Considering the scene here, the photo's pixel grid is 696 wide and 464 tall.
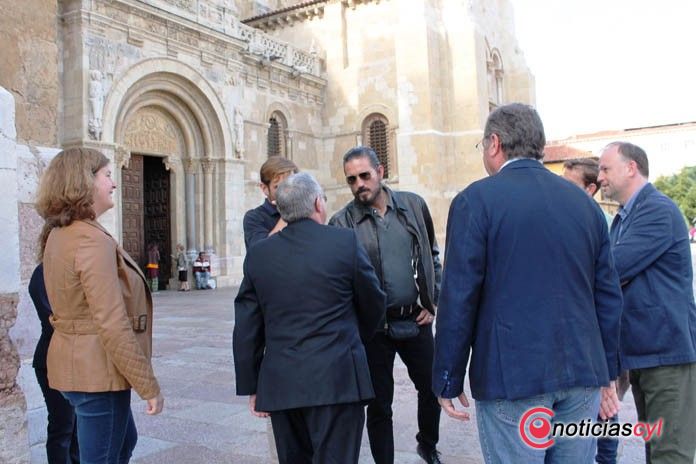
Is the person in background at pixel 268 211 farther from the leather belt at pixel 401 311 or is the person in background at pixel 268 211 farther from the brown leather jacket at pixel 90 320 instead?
the brown leather jacket at pixel 90 320

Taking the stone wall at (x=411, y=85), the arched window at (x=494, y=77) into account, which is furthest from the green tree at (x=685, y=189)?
the stone wall at (x=411, y=85)

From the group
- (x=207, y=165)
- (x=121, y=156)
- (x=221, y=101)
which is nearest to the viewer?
(x=121, y=156)

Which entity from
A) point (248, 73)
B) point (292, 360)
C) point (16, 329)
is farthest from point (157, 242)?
point (292, 360)

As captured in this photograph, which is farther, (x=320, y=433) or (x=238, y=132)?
(x=238, y=132)

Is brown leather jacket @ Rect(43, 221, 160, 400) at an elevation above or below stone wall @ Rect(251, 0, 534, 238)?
below

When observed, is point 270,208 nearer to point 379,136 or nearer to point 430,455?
point 430,455

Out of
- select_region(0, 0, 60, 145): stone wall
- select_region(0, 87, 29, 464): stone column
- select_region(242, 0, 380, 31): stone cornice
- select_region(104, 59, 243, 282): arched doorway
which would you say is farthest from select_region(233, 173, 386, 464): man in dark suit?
select_region(242, 0, 380, 31): stone cornice

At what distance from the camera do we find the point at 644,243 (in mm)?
2977

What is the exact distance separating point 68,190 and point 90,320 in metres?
0.59

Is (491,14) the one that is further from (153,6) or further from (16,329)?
(16,329)

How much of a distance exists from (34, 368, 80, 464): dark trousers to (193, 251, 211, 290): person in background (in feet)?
47.6

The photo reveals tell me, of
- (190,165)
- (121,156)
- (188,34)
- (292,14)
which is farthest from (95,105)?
(292,14)

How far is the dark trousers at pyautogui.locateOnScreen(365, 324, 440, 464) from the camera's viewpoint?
349 cm

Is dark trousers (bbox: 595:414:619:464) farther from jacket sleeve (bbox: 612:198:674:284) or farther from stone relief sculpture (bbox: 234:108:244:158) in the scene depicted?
stone relief sculpture (bbox: 234:108:244:158)
